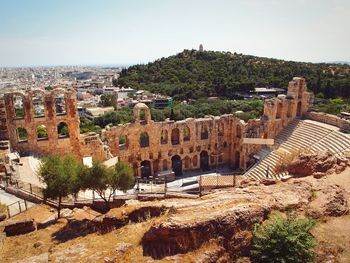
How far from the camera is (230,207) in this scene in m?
11.9

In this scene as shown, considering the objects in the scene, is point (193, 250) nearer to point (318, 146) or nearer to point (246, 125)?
point (318, 146)

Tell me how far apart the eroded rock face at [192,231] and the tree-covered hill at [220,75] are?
59233 millimetres

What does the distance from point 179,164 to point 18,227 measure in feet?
69.2

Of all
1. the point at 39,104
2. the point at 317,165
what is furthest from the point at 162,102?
the point at 317,165

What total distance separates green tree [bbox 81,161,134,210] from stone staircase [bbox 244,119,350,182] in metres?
13.0

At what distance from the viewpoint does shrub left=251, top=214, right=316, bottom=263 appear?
9.65m

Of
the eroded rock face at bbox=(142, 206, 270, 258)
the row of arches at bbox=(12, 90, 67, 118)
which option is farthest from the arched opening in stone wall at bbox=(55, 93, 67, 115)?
the eroded rock face at bbox=(142, 206, 270, 258)

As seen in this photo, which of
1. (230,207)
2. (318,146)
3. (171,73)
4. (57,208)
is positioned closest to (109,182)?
(57,208)

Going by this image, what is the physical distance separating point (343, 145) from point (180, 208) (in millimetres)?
18751

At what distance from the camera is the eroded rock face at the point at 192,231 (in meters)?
10.9

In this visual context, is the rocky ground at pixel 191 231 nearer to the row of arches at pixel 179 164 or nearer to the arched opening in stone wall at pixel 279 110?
the row of arches at pixel 179 164

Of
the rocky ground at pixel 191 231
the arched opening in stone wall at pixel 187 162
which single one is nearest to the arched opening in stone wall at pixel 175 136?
the arched opening in stone wall at pixel 187 162

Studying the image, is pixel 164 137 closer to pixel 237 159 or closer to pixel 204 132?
pixel 204 132

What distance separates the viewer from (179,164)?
34.4 meters
